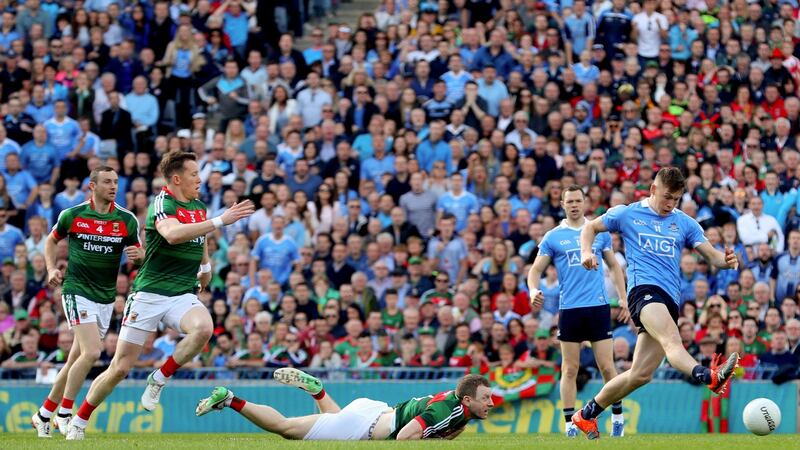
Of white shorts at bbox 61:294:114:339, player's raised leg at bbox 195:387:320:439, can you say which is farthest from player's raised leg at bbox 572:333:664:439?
white shorts at bbox 61:294:114:339

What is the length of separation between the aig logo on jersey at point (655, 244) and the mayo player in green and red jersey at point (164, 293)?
415 cm

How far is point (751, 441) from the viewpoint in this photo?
13328 mm

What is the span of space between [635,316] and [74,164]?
13.5 metres

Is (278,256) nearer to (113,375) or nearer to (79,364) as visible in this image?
(79,364)

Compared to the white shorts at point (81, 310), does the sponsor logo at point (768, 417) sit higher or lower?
lower

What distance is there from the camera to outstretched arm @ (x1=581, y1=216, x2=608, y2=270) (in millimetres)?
12672

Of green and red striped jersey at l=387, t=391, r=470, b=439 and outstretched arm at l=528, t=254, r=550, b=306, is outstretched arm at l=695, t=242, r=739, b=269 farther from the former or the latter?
green and red striped jersey at l=387, t=391, r=470, b=439

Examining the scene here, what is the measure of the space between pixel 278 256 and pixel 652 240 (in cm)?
968

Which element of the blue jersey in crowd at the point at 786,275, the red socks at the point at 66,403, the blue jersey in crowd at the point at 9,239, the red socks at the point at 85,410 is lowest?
the blue jersey in crowd at the point at 9,239

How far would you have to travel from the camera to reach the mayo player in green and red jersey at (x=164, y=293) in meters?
13.9

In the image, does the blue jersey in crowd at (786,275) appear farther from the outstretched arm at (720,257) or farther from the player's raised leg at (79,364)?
the player's raised leg at (79,364)

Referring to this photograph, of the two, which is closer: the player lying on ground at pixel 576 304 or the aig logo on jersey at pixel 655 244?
the aig logo on jersey at pixel 655 244

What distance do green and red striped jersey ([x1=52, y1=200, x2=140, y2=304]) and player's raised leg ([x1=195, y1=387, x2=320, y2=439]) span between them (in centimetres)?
202

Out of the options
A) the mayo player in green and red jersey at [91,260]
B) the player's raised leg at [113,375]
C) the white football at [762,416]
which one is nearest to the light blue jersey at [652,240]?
the white football at [762,416]
